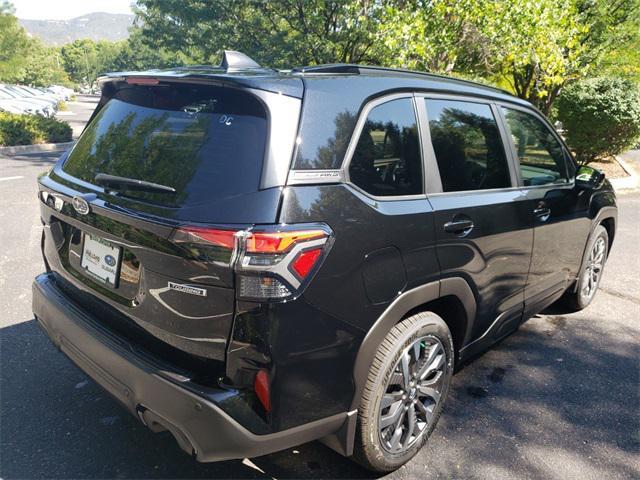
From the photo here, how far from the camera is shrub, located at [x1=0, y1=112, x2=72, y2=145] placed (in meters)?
14.7

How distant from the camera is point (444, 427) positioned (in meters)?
2.96

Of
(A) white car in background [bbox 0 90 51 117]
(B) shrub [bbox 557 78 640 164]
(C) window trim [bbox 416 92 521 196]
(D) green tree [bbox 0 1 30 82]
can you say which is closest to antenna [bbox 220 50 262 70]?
(C) window trim [bbox 416 92 521 196]

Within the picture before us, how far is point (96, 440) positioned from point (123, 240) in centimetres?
122

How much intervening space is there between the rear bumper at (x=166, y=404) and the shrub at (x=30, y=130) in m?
14.7

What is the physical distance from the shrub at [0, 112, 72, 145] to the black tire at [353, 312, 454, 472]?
15.4 meters

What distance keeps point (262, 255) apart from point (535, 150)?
256cm

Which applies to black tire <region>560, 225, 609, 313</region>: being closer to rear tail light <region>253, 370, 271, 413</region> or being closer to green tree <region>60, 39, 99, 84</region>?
rear tail light <region>253, 370, 271, 413</region>

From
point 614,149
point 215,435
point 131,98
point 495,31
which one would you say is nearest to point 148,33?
point 495,31

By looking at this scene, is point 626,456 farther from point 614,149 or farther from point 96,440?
point 614,149

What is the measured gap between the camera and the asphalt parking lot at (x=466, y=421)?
8.42 feet

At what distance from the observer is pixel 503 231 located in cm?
299

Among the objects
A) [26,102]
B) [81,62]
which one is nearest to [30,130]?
[26,102]

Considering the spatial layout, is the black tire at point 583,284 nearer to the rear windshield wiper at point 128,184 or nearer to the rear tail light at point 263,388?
the rear tail light at point 263,388

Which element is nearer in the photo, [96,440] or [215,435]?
[215,435]
